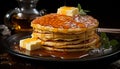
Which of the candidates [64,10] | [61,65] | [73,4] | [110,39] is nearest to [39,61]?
[61,65]

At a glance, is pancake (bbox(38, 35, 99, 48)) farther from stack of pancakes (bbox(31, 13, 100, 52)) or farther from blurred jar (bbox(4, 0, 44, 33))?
blurred jar (bbox(4, 0, 44, 33))

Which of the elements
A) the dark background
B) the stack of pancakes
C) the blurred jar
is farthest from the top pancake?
the dark background

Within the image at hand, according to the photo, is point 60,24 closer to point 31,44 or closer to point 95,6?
point 31,44

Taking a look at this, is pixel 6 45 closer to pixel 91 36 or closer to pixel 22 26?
pixel 91 36

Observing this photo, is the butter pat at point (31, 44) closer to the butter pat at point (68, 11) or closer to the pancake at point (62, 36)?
the pancake at point (62, 36)

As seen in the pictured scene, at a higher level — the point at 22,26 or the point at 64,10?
the point at 64,10

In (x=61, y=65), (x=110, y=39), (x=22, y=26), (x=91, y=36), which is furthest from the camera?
(x=22, y=26)

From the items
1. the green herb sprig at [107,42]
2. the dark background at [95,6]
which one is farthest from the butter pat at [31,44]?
the dark background at [95,6]
